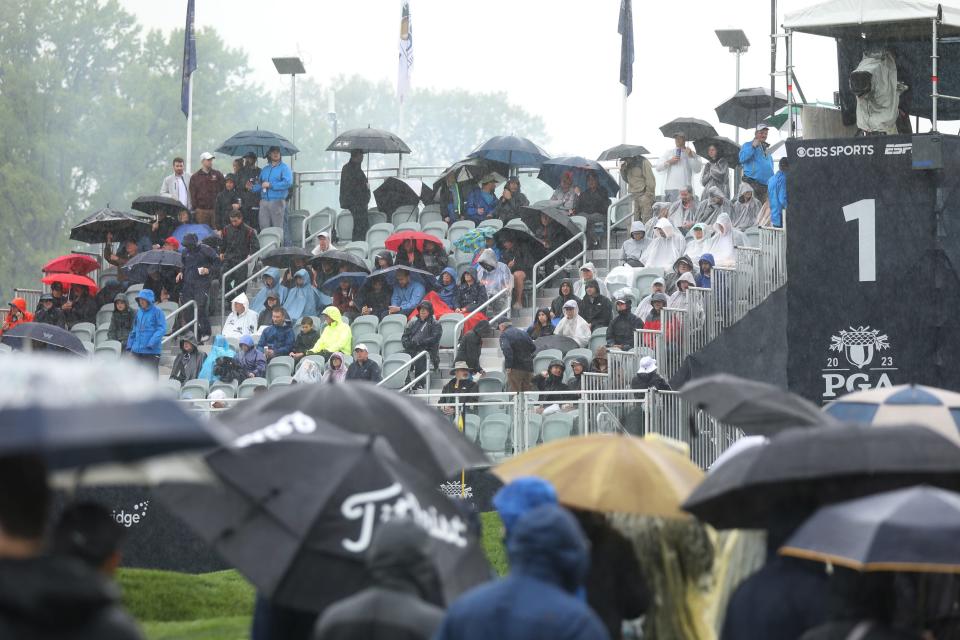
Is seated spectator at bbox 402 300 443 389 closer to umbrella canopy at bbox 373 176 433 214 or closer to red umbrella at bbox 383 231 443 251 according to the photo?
red umbrella at bbox 383 231 443 251

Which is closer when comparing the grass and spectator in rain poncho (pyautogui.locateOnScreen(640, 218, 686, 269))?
the grass

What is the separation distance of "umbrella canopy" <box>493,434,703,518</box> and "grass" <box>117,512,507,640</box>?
22.3ft

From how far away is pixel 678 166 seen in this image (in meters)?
25.5

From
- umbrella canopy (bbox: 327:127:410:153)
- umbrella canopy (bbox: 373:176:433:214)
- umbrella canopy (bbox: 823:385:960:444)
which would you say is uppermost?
umbrella canopy (bbox: 327:127:410:153)

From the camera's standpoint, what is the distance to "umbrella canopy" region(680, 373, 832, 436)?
7.62 meters

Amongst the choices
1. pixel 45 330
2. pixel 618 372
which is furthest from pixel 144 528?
pixel 618 372

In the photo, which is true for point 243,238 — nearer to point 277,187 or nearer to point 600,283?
point 277,187

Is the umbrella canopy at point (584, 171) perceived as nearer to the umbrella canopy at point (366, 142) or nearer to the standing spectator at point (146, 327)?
the umbrella canopy at point (366, 142)

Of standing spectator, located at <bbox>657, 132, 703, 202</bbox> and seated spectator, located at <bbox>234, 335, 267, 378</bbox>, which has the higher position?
standing spectator, located at <bbox>657, 132, 703, 202</bbox>

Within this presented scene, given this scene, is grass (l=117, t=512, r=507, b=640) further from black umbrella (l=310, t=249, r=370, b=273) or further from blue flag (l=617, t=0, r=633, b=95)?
blue flag (l=617, t=0, r=633, b=95)

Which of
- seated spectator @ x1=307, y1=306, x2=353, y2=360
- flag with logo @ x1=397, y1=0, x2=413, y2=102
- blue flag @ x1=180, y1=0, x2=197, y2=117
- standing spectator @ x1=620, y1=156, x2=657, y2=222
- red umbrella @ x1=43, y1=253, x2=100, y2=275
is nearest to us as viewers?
seated spectator @ x1=307, y1=306, x2=353, y2=360

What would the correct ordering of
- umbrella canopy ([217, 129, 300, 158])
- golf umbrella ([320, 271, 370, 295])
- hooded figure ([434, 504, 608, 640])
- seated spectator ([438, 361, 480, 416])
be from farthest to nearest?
1. umbrella canopy ([217, 129, 300, 158])
2. golf umbrella ([320, 271, 370, 295])
3. seated spectator ([438, 361, 480, 416])
4. hooded figure ([434, 504, 608, 640])

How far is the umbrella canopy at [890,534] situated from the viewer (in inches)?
210

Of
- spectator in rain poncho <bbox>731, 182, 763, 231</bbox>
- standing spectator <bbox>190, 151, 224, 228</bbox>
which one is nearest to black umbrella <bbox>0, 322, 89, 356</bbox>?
standing spectator <bbox>190, 151, 224, 228</bbox>
